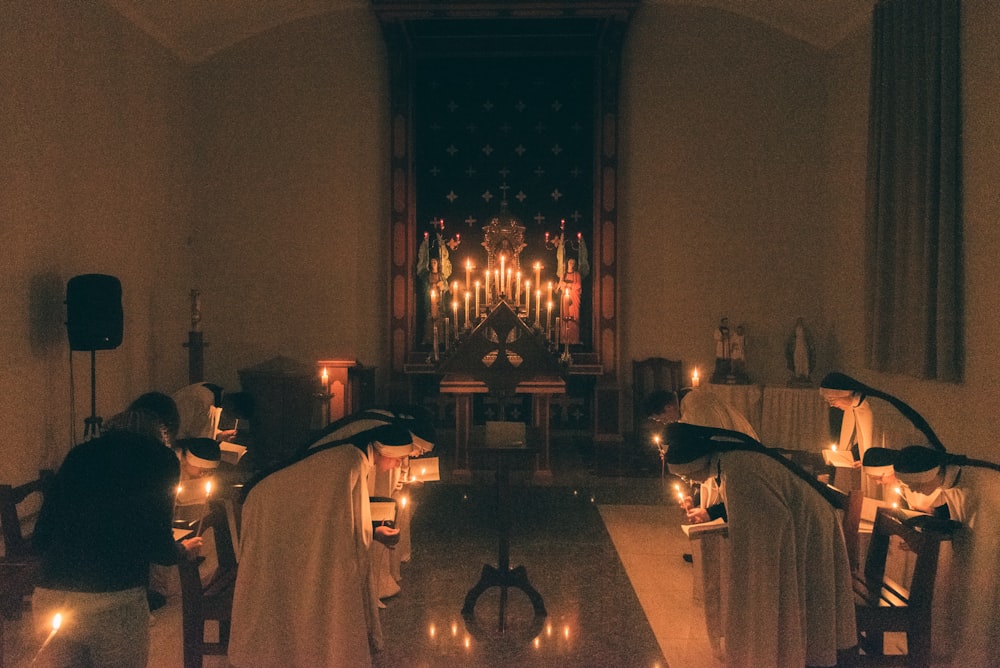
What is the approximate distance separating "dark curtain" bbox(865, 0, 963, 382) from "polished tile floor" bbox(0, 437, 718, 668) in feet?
8.23

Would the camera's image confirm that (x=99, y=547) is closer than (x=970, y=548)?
Yes

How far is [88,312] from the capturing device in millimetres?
6258

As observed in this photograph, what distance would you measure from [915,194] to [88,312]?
22.9ft

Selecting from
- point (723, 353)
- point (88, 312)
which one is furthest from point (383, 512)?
point (723, 353)

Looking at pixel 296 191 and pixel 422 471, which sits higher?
pixel 296 191

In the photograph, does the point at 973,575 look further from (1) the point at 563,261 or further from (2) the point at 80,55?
(2) the point at 80,55

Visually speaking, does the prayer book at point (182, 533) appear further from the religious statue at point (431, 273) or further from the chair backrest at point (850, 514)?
the religious statue at point (431, 273)

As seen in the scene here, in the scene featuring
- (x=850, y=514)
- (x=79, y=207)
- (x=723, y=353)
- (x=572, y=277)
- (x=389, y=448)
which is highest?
(x=79, y=207)

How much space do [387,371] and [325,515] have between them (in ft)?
18.8

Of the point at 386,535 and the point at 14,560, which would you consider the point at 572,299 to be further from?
the point at 14,560

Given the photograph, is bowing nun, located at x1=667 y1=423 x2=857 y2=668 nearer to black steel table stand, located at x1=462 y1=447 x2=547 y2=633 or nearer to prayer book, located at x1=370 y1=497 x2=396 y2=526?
black steel table stand, located at x1=462 y1=447 x2=547 y2=633

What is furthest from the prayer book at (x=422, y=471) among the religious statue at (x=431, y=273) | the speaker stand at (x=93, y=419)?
the religious statue at (x=431, y=273)

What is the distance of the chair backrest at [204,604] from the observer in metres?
3.49

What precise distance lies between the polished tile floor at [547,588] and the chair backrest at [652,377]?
1.59 metres
